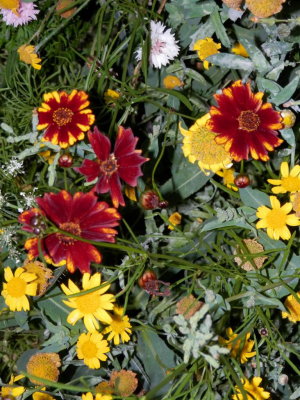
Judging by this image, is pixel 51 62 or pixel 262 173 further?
pixel 51 62

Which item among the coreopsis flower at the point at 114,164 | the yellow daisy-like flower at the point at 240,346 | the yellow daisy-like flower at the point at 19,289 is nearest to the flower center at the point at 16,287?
the yellow daisy-like flower at the point at 19,289

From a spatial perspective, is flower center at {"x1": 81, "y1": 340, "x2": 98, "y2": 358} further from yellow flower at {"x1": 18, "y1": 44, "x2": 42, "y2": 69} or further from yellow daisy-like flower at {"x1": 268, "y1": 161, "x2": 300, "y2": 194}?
yellow flower at {"x1": 18, "y1": 44, "x2": 42, "y2": 69}

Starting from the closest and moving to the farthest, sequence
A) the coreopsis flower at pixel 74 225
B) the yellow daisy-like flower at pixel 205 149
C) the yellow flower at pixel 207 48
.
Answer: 1. the coreopsis flower at pixel 74 225
2. the yellow daisy-like flower at pixel 205 149
3. the yellow flower at pixel 207 48

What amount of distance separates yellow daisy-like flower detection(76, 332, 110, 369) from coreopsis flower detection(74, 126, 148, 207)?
281 millimetres

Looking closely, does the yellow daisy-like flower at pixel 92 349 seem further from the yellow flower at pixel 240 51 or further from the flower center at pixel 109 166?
the yellow flower at pixel 240 51

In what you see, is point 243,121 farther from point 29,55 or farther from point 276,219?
point 29,55

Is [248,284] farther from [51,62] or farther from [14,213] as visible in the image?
[51,62]

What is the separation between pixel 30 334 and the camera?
1.15 metres

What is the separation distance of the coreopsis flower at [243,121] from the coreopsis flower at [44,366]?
479 millimetres

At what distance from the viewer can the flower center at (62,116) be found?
0.94 metres

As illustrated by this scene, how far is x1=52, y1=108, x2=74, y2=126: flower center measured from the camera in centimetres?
94

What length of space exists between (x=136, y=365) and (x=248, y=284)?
26 cm

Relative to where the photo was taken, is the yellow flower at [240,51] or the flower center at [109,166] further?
the yellow flower at [240,51]

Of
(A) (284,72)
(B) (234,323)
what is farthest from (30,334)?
(A) (284,72)
